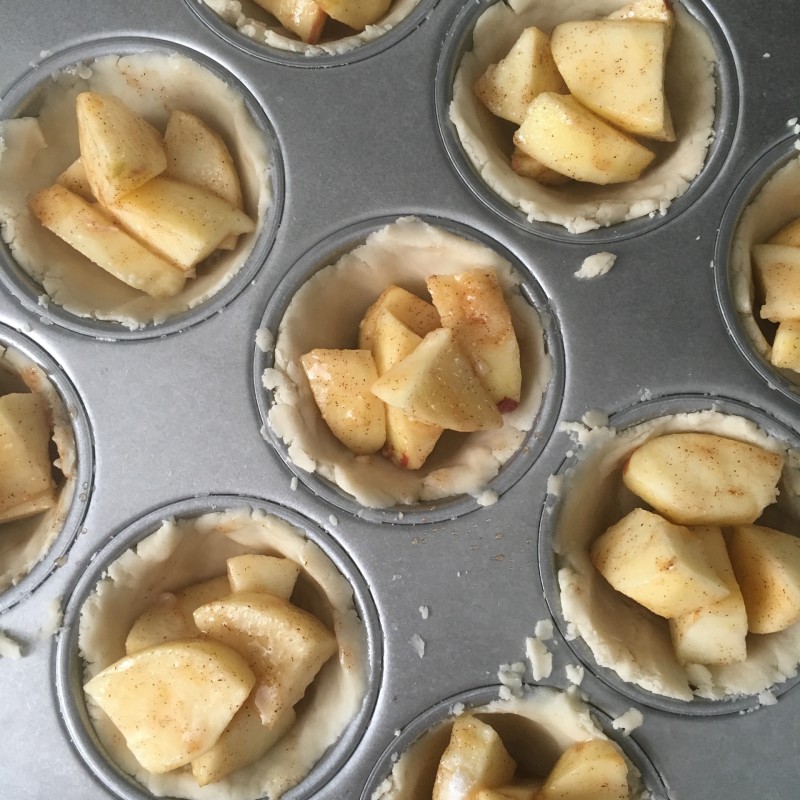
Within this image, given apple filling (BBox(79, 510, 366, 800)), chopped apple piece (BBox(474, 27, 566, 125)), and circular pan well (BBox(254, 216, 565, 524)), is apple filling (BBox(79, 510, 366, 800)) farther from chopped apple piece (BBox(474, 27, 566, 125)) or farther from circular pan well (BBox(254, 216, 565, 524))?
chopped apple piece (BBox(474, 27, 566, 125))

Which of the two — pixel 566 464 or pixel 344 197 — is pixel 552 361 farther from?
pixel 344 197

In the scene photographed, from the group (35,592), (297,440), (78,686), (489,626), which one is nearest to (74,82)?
(297,440)

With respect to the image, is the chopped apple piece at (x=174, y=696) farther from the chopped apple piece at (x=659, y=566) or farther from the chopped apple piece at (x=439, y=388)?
the chopped apple piece at (x=659, y=566)

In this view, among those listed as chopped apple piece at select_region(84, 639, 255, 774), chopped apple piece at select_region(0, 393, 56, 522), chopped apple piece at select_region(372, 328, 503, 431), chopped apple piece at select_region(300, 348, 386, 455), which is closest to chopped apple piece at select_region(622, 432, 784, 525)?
chopped apple piece at select_region(372, 328, 503, 431)

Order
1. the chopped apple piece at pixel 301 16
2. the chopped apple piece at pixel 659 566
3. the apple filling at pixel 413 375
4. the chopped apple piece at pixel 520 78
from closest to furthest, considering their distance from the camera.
Answer: the chopped apple piece at pixel 659 566, the apple filling at pixel 413 375, the chopped apple piece at pixel 520 78, the chopped apple piece at pixel 301 16

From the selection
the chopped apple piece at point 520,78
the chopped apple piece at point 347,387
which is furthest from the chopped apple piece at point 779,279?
the chopped apple piece at point 347,387
